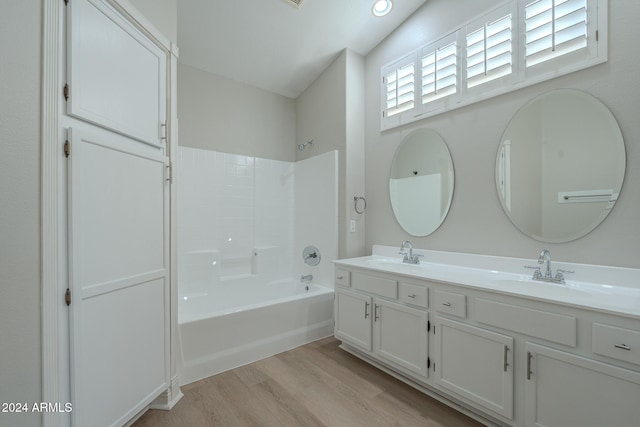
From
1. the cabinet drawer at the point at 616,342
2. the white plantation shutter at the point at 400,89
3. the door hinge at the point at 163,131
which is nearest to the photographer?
the cabinet drawer at the point at 616,342

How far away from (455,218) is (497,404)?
4.16ft

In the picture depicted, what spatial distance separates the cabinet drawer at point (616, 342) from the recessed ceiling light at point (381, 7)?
277 centimetres

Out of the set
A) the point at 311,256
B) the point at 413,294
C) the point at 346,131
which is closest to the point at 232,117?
the point at 346,131

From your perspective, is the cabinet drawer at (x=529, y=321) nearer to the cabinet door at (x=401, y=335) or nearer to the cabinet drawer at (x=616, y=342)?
the cabinet drawer at (x=616, y=342)

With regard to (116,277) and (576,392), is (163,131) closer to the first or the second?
(116,277)

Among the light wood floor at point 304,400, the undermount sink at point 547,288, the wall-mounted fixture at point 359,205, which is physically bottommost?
the light wood floor at point 304,400

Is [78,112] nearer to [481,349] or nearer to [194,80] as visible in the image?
[194,80]

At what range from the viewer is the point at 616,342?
3.71 feet

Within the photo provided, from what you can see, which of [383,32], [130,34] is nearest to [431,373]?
[130,34]

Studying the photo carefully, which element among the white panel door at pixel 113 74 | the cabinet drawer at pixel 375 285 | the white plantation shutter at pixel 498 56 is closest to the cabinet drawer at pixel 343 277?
the cabinet drawer at pixel 375 285

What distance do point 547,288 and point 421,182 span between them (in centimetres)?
124

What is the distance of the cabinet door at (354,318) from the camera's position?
2.21 meters

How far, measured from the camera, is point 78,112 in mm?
1251

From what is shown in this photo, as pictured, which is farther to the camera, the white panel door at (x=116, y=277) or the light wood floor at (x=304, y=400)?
the light wood floor at (x=304, y=400)
